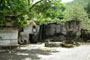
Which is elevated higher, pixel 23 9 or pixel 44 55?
pixel 23 9

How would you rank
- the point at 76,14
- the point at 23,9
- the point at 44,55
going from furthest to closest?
the point at 76,14 < the point at 44,55 < the point at 23,9

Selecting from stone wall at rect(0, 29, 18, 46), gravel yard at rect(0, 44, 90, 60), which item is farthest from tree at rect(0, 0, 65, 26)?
gravel yard at rect(0, 44, 90, 60)

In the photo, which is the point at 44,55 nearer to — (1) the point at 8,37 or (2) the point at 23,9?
(2) the point at 23,9

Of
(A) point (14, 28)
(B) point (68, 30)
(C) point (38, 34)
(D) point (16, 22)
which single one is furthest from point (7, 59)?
(B) point (68, 30)

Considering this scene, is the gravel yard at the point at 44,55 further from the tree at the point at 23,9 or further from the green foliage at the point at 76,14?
the green foliage at the point at 76,14

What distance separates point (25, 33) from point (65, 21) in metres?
8.29

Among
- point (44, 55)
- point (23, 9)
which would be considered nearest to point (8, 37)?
point (44, 55)

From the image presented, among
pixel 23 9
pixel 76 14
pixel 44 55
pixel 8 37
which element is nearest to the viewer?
pixel 23 9

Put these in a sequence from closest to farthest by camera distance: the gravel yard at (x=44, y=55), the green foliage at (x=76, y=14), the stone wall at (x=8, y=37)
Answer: the gravel yard at (x=44, y=55), the stone wall at (x=8, y=37), the green foliage at (x=76, y=14)

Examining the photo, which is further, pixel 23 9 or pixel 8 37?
pixel 8 37

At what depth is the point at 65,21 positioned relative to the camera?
23.8 meters

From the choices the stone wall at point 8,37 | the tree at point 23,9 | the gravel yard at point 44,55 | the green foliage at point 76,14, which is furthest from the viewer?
the green foliage at point 76,14

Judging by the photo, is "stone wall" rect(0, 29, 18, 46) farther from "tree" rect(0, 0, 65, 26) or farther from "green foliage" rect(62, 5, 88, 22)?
"green foliage" rect(62, 5, 88, 22)

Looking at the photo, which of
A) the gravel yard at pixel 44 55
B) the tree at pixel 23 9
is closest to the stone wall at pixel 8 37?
the gravel yard at pixel 44 55
